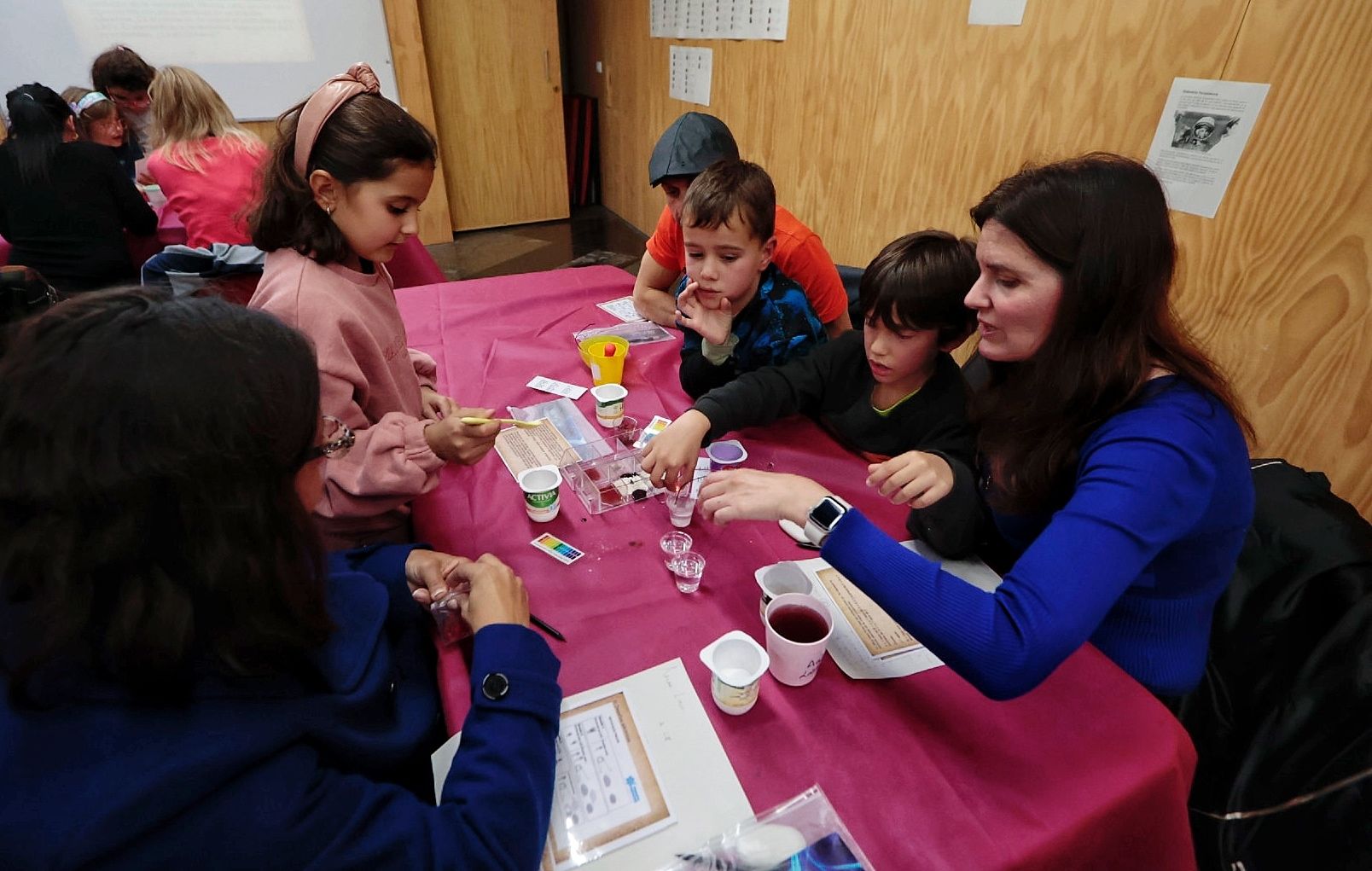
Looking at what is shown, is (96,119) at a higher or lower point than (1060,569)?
higher

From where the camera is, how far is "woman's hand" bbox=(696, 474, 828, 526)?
1.00 m

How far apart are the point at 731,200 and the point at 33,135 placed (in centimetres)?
323

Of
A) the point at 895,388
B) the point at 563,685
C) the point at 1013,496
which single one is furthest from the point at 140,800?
the point at 895,388

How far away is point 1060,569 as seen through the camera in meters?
0.82

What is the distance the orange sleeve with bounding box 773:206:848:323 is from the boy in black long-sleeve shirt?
457mm

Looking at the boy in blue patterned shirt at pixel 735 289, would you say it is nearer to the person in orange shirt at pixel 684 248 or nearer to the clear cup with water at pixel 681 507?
the person in orange shirt at pixel 684 248

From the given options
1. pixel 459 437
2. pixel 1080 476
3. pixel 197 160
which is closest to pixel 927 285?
pixel 1080 476

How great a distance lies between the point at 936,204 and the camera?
255cm

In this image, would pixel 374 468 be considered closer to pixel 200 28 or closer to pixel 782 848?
pixel 782 848

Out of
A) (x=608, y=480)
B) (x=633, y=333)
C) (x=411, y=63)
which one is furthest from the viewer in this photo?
(x=411, y=63)

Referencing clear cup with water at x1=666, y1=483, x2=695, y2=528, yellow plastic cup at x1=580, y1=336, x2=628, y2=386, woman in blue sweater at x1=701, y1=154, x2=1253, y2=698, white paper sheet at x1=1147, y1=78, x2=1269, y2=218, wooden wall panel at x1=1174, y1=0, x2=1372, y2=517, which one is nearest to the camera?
woman in blue sweater at x1=701, y1=154, x2=1253, y2=698

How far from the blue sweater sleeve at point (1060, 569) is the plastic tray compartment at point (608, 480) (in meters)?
0.53

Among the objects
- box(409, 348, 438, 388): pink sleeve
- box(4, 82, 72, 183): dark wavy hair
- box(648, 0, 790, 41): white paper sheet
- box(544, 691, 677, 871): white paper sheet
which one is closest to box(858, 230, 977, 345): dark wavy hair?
box(544, 691, 677, 871): white paper sheet

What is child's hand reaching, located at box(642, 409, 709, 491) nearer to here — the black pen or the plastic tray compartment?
the plastic tray compartment
